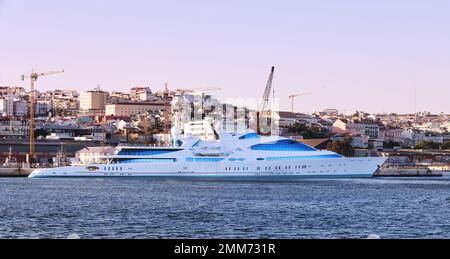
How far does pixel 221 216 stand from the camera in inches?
806

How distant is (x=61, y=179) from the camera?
49625 millimetres

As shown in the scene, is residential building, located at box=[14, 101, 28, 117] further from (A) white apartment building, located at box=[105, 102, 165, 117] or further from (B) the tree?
(B) the tree

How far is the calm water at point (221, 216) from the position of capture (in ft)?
54.0

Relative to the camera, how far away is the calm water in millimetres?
16469

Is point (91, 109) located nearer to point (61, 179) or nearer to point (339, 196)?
point (61, 179)

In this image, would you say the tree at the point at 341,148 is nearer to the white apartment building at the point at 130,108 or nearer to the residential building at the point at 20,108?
the white apartment building at the point at 130,108

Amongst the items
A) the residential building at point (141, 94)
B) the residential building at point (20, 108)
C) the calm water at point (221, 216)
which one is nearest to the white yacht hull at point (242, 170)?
the calm water at point (221, 216)

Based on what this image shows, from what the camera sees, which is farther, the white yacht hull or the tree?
the tree

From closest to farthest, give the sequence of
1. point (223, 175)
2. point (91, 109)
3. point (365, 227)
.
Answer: point (365, 227), point (223, 175), point (91, 109)

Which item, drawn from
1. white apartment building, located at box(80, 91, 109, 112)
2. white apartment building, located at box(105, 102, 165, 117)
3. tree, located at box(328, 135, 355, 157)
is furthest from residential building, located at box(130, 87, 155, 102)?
tree, located at box(328, 135, 355, 157)

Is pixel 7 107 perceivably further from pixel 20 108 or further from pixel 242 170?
pixel 242 170
